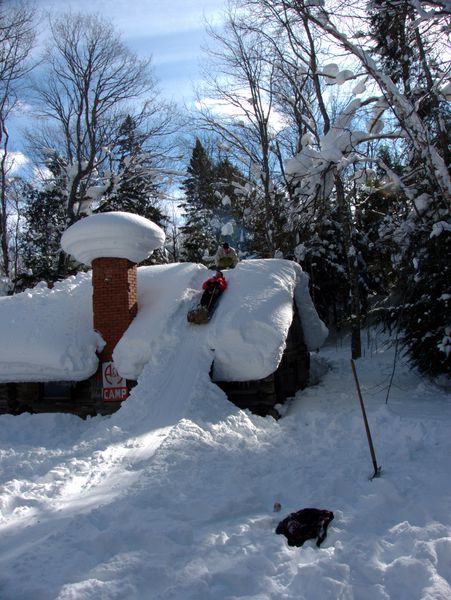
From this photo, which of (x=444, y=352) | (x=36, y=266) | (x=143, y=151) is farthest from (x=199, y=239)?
(x=444, y=352)

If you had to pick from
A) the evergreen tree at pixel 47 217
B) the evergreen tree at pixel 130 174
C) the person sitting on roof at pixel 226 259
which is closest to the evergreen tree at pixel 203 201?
the evergreen tree at pixel 130 174

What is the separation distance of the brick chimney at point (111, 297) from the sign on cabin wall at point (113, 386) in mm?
598

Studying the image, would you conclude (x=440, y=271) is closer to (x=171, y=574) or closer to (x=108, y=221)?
(x=108, y=221)

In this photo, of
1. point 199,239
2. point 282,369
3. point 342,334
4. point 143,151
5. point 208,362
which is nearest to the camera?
point 208,362

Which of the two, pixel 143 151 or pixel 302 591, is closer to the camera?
pixel 302 591

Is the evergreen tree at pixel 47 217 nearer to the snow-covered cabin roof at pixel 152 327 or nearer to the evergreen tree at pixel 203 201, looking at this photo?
the evergreen tree at pixel 203 201

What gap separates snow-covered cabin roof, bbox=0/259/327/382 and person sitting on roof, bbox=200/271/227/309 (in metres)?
0.14

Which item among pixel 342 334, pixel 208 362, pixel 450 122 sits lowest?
pixel 342 334

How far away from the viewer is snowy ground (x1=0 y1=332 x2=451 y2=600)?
3135 mm

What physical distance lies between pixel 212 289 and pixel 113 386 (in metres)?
2.37

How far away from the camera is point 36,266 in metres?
19.8

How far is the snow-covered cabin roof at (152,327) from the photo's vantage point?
300 inches

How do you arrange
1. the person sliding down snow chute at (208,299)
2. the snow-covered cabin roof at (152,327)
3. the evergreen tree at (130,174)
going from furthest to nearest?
the evergreen tree at (130,174), the person sliding down snow chute at (208,299), the snow-covered cabin roof at (152,327)

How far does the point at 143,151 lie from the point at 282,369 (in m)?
14.5
